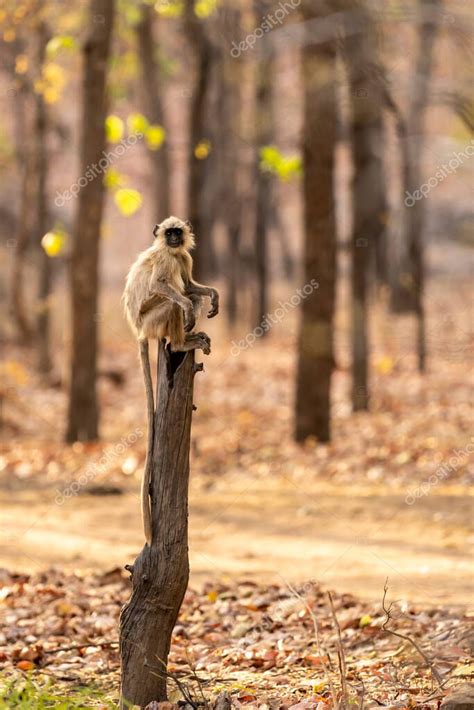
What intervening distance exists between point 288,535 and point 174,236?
16.7 ft

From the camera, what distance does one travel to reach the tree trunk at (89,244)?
1410cm

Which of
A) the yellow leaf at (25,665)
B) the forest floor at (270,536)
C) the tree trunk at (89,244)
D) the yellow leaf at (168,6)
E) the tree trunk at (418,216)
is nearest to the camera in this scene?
the yellow leaf at (25,665)

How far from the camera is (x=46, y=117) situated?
21.4 m

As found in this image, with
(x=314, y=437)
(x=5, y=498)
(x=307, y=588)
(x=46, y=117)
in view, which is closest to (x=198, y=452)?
(x=314, y=437)

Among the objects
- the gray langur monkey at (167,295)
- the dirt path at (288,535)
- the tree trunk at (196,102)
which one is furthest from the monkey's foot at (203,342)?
the tree trunk at (196,102)

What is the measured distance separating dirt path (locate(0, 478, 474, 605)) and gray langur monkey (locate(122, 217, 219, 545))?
304cm

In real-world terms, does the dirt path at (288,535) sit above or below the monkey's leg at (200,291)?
below

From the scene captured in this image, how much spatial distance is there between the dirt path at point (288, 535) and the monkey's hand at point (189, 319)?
10.4ft

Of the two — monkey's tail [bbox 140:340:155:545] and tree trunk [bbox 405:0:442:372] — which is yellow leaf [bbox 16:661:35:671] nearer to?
monkey's tail [bbox 140:340:155:545]

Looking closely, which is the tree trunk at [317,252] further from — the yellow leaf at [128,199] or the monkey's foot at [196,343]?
the monkey's foot at [196,343]

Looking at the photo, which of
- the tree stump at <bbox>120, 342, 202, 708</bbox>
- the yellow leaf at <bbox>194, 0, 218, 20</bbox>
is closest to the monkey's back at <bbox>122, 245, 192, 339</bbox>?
the tree stump at <bbox>120, 342, 202, 708</bbox>

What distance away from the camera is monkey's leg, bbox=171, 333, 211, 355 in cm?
559

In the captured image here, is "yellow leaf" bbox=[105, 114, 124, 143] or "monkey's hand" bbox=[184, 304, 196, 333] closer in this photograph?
"monkey's hand" bbox=[184, 304, 196, 333]

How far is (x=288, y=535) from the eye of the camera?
398 inches
